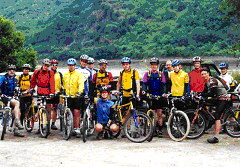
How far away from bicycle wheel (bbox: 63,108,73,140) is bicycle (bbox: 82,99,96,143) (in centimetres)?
40

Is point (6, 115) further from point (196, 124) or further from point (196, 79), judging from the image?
point (196, 79)

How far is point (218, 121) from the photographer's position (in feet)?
31.4

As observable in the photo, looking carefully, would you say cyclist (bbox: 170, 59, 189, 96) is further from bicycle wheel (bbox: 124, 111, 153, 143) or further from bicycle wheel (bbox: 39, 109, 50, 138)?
bicycle wheel (bbox: 39, 109, 50, 138)

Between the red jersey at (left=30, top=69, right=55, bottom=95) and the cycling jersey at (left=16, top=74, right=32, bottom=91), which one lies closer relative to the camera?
the red jersey at (left=30, top=69, right=55, bottom=95)

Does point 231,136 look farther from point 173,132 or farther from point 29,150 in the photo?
point 29,150

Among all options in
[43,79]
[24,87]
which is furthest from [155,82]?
[24,87]

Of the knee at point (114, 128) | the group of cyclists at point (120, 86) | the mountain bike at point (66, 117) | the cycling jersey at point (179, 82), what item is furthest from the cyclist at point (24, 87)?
the cycling jersey at point (179, 82)

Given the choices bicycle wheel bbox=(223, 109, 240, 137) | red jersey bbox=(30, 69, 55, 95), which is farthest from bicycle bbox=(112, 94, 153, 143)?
red jersey bbox=(30, 69, 55, 95)

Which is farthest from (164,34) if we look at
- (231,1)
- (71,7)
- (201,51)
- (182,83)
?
(182,83)

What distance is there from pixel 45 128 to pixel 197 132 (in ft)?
13.0

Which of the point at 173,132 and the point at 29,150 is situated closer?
the point at 29,150

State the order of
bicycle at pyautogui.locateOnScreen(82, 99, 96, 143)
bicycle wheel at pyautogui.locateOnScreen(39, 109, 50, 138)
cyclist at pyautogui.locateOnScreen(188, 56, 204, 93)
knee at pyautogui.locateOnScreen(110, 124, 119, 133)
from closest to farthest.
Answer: bicycle at pyautogui.locateOnScreen(82, 99, 96, 143) → knee at pyautogui.locateOnScreen(110, 124, 119, 133) → bicycle wheel at pyautogui.locateOnScreen(39, 109, 50, 138) → cyclist at pyautogui.locateOnScreen(188, 56, 204, 93)

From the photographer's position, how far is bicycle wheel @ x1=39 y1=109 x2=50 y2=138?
10.1 meters

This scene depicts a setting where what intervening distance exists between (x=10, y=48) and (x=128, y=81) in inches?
1037
